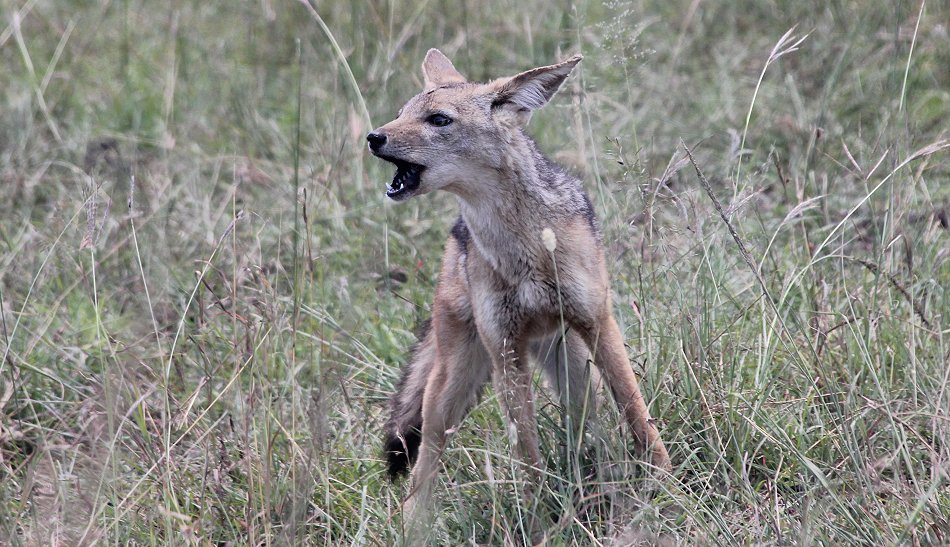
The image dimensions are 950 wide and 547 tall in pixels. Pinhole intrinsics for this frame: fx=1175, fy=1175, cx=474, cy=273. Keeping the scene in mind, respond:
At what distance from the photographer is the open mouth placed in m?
4.14

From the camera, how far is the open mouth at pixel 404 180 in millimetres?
4137

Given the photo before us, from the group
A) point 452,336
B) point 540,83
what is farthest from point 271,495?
point 540,83

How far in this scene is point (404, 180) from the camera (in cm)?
417

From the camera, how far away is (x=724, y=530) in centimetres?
350

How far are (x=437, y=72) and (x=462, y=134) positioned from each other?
73cm

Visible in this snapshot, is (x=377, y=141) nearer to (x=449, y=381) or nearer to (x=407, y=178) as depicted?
(x=407, y=178)

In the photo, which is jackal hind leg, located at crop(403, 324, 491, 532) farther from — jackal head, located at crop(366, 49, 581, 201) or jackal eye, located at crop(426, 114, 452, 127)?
jackal eye, located at crop(426, 114, 452, 127)

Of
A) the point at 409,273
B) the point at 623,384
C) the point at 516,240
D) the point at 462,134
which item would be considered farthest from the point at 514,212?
the point at 409,273

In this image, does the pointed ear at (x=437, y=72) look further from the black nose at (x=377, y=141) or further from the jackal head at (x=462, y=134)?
the black nose at (x=377, y=141)

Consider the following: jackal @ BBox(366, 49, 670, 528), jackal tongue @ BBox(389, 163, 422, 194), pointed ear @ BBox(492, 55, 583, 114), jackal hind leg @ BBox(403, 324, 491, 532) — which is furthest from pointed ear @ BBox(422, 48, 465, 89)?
jackal hind leg @ BBox(403, 324, 491, 532)

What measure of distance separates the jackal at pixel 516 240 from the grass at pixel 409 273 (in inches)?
7.3

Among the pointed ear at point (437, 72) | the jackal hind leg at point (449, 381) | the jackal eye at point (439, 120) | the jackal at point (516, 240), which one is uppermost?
the pointed ear at point (437, 72)

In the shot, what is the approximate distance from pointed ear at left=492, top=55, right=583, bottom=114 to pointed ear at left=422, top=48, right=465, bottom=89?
37 cm

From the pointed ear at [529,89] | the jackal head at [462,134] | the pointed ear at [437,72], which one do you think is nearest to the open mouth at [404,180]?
the jackal head at [462,134]
